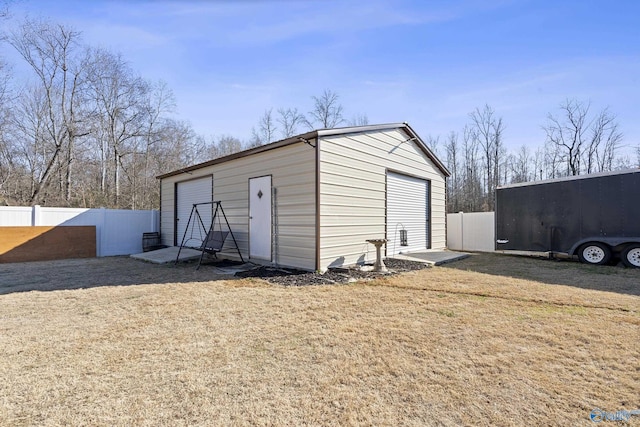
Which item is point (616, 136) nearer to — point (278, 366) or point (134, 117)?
point (278, 366)

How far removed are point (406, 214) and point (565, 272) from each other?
4.04m

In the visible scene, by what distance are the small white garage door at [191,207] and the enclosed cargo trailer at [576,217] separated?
919 cm

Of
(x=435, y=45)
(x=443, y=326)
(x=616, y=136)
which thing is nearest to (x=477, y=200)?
(x=616, y=136)

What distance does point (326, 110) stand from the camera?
78.0ft

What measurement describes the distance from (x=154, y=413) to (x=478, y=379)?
7.39 ft

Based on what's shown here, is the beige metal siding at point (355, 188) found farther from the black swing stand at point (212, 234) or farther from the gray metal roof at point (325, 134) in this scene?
the black swing stand at point (212, 234)

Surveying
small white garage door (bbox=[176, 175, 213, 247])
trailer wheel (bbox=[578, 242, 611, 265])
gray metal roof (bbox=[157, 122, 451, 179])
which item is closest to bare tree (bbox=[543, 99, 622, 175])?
gray metal roof (bbox=[157, 122, 451, 179])

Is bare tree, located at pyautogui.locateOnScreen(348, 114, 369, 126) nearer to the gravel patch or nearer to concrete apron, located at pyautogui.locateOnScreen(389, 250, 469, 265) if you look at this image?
concrete apron, located at pyautogui.locateOnScreen(389, 250, 469, 265)

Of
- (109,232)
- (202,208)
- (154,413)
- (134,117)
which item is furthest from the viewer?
(134,117)

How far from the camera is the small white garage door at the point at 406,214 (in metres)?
8.98

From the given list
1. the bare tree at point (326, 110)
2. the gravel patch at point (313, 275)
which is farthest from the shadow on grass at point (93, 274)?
the bare tree at point (326, 110)

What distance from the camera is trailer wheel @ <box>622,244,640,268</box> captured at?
7504 mm

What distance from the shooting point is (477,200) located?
20859 mm

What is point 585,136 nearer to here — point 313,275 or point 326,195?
point 326,195
